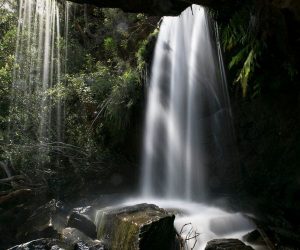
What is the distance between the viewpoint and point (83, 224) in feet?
24.2

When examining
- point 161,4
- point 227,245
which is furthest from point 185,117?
Result: point 161,4

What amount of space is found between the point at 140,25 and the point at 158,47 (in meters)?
3.21

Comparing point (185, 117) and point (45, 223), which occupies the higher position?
point (185, 117)

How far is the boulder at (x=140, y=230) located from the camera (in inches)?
221

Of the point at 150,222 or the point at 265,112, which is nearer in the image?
the point at 150,222

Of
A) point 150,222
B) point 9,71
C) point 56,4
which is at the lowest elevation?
point 150,222

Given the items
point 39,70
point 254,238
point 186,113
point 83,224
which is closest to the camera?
point 254,238

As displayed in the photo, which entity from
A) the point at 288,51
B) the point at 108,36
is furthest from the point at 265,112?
the point at 108,36

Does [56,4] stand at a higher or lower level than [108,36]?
higher

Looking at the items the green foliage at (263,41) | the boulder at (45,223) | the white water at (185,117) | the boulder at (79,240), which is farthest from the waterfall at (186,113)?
the boulder at (79,240)

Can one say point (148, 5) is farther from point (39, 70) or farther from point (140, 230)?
point (39, 70)

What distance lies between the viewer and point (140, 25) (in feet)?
47.1

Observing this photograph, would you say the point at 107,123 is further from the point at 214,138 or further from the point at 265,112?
the point at 265,112

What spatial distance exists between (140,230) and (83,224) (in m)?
2.15
